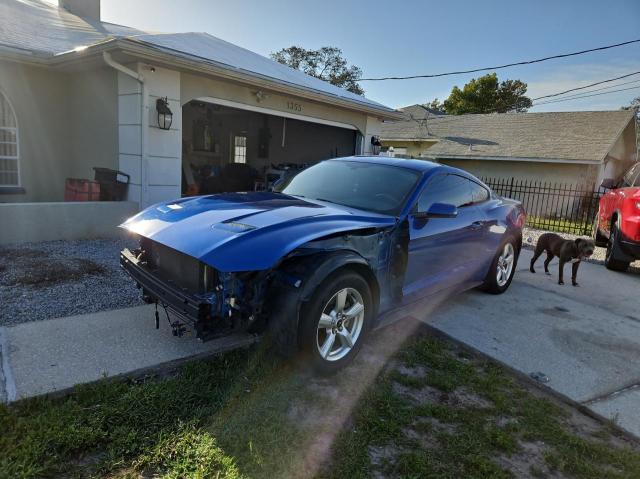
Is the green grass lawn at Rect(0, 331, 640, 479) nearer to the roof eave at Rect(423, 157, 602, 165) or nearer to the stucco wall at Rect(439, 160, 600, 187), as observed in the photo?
the roof eave at Rect(423, 157, 602, 165)

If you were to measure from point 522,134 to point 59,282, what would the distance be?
70.6ft

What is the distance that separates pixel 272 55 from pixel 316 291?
126ft

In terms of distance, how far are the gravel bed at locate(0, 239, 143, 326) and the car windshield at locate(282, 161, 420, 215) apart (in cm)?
213

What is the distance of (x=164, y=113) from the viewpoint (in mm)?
7219

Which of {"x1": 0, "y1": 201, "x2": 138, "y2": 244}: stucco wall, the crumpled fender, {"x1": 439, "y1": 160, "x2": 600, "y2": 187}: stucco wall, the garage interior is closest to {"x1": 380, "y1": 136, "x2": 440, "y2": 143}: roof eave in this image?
{"x1": 439, "y1": 160, "x2": 600, "y2": 187}: stucco wall

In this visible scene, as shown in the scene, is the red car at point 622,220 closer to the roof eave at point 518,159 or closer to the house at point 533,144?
the roof eave at point 518,159

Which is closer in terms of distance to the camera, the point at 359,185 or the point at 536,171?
the point at 359,185

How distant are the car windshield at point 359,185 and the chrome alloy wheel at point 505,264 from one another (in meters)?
2.19

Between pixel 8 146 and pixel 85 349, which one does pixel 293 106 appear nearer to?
pixel 8 146

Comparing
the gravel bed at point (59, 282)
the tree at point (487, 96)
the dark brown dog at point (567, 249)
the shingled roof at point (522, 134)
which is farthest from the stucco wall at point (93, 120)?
the tree at point (487, 96)

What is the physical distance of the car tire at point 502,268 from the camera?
539cm

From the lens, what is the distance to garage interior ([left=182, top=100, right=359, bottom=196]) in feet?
40.7

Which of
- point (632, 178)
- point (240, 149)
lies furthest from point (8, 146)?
point (632, 178)

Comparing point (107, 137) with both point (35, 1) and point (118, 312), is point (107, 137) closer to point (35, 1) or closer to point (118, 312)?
point (118, 312)
